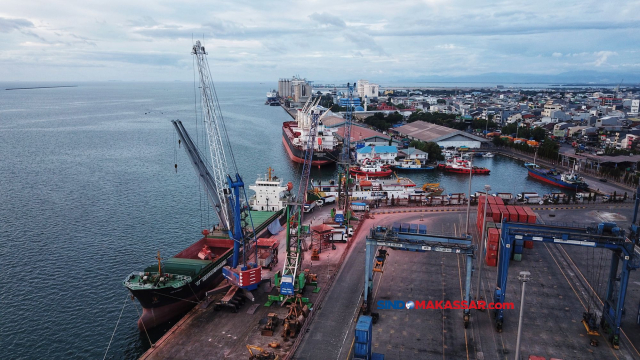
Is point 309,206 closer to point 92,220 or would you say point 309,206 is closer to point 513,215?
point 513,215

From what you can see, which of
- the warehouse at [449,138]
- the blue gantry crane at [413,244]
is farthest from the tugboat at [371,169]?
the blue gantry crane at [413,244]

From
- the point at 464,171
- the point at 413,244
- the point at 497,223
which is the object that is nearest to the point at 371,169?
the point at 464,171

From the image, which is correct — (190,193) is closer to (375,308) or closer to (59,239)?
(59,239)

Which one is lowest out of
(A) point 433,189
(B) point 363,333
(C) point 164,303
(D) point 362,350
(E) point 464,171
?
(C) point 164,303

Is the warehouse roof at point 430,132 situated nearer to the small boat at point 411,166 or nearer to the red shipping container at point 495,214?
the small boat at point 411,166

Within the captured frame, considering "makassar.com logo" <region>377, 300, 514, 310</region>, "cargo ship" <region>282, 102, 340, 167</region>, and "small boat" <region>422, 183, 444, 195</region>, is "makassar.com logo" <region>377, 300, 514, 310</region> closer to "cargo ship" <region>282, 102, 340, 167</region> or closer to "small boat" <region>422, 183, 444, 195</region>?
"small boat" <region>422, 183, 444, 195</region>

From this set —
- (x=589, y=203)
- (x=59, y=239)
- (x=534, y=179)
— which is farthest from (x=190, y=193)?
(x=534, y=179)

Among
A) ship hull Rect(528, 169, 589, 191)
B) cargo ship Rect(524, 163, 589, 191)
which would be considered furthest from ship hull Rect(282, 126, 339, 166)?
cargo ship Rect(524, 163, 589, 191)
